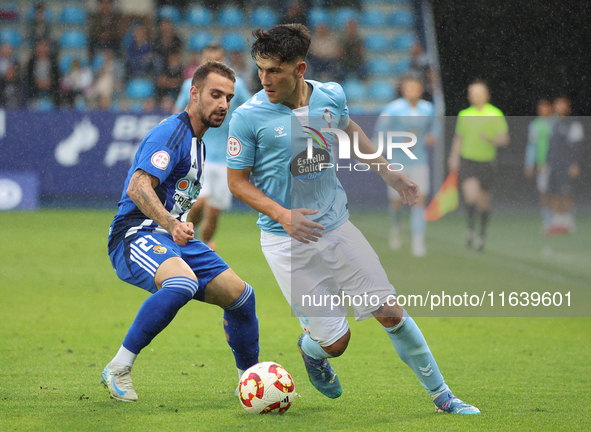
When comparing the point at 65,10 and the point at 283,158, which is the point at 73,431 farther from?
the point at 65,10

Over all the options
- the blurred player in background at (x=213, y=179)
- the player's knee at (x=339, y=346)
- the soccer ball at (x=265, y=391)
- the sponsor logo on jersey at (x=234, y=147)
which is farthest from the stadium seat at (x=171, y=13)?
the soccer ball at (x=265, y=391)

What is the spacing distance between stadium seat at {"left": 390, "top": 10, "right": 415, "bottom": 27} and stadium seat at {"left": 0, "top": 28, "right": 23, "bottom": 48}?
8400 millimetres

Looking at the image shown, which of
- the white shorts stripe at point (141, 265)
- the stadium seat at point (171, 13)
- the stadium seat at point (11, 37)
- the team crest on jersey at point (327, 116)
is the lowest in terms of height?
the white shorts stripe at point (141, 265)

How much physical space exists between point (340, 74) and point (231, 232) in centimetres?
558

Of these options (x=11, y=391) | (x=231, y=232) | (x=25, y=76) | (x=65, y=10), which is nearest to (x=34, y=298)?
(x=11, y=391)

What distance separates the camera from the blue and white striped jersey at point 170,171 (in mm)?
3854

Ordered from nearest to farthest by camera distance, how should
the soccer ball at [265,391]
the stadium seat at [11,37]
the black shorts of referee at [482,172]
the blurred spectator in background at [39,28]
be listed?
the soccer ball at [265,391], the black shorts of referee at [482,172], the blurred spectator in background at [39,28], the stadium seat at [11,37]

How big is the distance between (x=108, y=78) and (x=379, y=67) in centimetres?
611

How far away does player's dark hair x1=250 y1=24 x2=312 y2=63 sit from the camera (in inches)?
142

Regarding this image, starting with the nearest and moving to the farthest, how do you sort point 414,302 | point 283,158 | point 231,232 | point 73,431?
1. point 73,431
2. point 283,158
3. point 414,302
4. point 231,232

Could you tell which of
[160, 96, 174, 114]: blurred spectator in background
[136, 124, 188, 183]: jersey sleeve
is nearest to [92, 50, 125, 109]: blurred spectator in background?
[160, 96, 174, 114]: blurred spectator in background

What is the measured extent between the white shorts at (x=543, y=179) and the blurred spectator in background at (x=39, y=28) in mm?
10194

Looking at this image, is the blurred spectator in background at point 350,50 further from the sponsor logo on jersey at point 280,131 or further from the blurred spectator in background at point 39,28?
the sponsor logo on jersey at point 280,131

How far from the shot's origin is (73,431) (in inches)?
130
